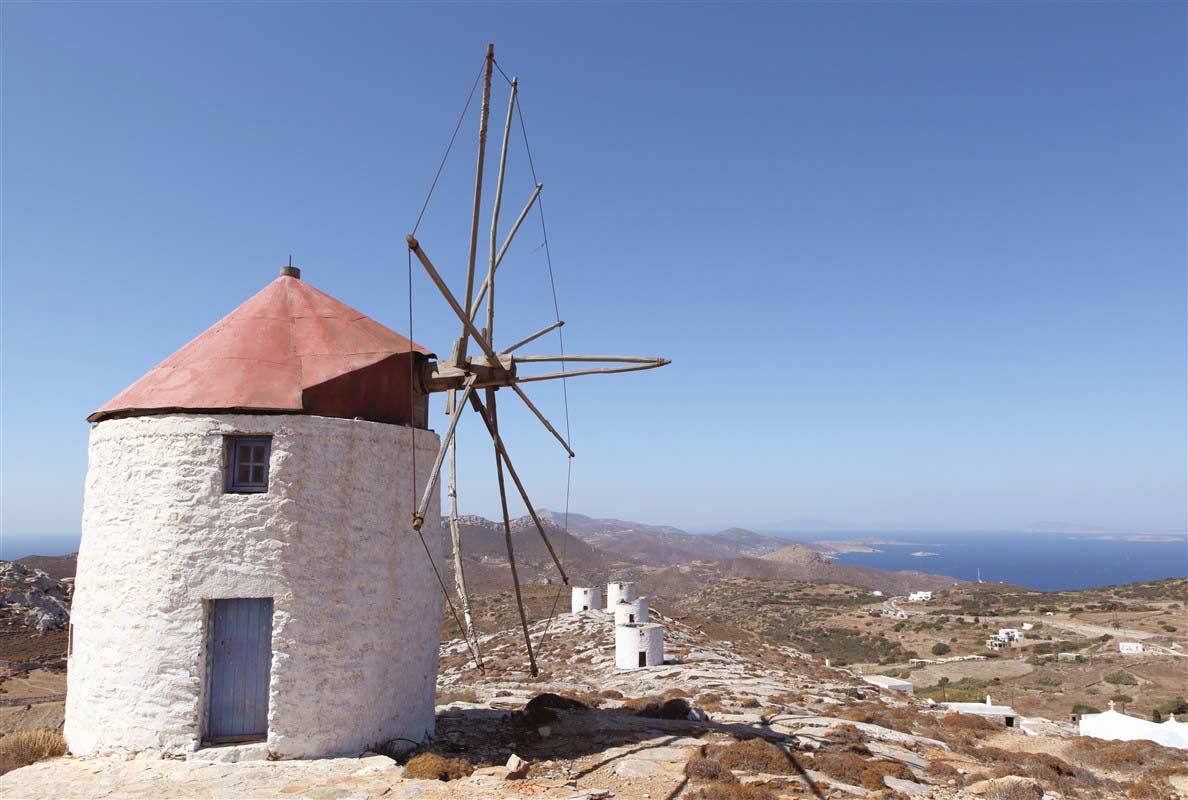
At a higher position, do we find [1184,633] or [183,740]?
[183,740]

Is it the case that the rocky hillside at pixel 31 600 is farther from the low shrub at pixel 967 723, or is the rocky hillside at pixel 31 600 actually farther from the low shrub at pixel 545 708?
the low shrub at pixel 967 723

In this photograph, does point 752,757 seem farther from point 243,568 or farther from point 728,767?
point 243,568

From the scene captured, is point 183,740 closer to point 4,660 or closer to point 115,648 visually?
point 115,648

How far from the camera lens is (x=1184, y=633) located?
46438 mm

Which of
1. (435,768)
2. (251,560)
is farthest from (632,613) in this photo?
(251,560)

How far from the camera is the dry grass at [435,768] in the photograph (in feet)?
32.3

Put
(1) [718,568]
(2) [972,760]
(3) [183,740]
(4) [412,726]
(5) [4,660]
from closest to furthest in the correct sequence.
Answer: (3) [183,740] → (4) [412,726] → (2) [972,760] → (5) [4,660] → (1) [718,568]

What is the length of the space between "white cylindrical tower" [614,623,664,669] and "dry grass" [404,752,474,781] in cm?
1526

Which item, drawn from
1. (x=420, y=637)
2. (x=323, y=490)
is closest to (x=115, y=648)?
(x=323, y=490)

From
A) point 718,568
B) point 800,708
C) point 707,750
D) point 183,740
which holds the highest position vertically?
point 183,740

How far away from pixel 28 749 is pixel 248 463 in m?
5.34

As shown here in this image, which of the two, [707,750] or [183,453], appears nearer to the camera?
[183,453]

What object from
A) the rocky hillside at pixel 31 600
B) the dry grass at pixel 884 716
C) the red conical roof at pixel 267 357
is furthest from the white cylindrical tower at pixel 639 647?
the rocky hillside at pixel 31 600

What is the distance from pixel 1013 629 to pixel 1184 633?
9959mm
